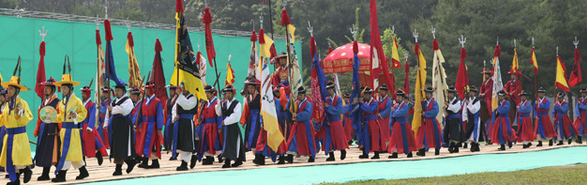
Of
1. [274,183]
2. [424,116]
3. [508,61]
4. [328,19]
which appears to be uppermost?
[328,19]

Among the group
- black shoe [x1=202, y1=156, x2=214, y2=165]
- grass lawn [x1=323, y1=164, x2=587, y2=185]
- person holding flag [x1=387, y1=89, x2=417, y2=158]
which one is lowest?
grass lawn [x1=323, y1=164, x2=587, y2=185]

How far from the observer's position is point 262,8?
Result: 1633 inches

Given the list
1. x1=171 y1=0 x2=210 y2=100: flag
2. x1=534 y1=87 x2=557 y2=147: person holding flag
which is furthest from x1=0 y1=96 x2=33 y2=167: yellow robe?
x1=534 y1=87 x2=557 y2=147: person holding flag

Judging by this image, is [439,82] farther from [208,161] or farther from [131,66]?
[131,66]

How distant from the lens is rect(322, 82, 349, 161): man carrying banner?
1332 cm

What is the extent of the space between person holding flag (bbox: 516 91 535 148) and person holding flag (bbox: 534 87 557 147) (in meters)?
0.42

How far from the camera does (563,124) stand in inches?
738

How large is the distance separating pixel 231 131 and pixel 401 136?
3716 mm

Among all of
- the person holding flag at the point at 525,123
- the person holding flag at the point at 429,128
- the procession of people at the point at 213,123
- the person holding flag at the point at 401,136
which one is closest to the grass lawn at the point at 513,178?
the procession of people at the point at 213,123

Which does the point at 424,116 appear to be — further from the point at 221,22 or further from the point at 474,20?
the point at 221,22

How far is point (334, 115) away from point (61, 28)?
1109cm

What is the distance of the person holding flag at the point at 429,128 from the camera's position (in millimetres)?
14648

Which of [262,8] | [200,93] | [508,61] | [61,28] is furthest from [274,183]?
[262,8]

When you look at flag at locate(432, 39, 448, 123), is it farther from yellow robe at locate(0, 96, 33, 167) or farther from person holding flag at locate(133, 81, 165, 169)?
yellow robe at locate(0, 96, 33, 167)
